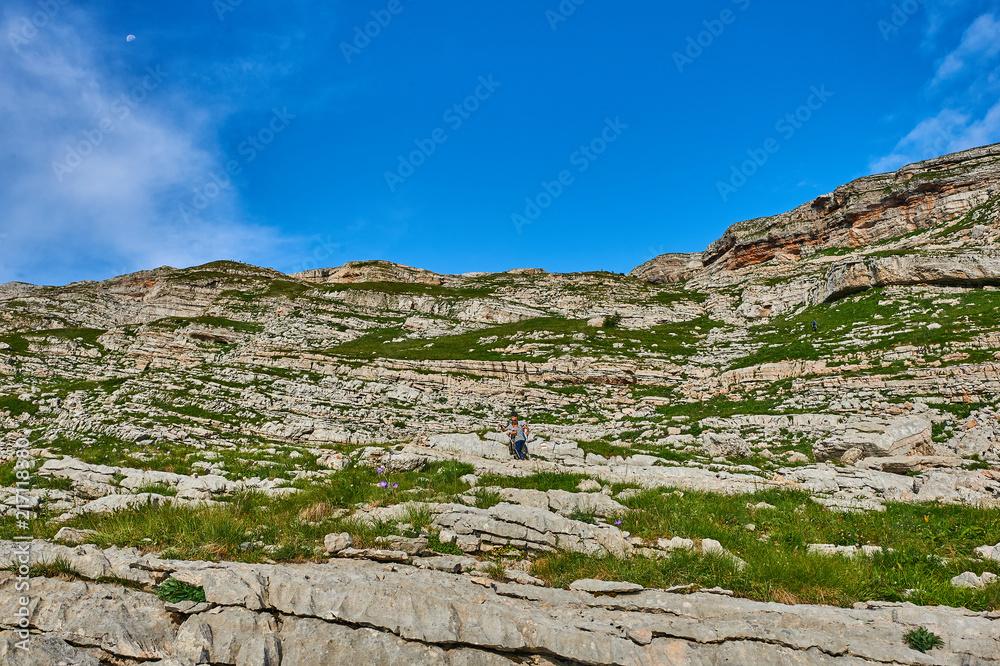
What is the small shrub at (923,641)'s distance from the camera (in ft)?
14.4

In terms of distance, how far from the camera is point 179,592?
4703 mm

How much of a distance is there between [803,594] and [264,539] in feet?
23.5

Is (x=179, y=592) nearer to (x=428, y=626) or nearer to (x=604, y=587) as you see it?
(x=428, y=626)

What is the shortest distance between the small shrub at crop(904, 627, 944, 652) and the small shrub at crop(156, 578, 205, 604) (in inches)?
285

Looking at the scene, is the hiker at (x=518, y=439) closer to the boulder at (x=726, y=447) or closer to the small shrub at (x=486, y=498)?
the small shrub at (x=486, y=498)

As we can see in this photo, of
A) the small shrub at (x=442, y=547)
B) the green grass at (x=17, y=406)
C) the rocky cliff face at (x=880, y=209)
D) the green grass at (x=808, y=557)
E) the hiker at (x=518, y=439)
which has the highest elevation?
the rocky cliff face at (x=880, y=209)

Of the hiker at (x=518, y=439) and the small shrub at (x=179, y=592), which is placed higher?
the hiker at (x=518, y=439)

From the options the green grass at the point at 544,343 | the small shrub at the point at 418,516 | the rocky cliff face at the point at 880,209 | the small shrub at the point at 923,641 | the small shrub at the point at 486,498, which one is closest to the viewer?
the small shrub at the point at 923,641

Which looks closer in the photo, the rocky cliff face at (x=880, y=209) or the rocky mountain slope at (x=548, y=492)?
the rocky mountain slope at (x=548, y=492)

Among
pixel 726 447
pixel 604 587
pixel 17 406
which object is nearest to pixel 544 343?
pixel 726 447

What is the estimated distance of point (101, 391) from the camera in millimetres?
23922

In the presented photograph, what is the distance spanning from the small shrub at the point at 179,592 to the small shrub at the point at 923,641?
7.24m

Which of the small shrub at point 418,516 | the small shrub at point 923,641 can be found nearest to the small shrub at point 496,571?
the small shrub at point 418,516

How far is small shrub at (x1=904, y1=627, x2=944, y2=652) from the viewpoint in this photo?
4.38m
